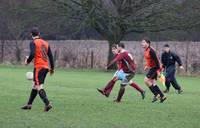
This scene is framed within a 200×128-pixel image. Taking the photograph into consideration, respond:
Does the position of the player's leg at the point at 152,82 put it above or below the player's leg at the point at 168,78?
above

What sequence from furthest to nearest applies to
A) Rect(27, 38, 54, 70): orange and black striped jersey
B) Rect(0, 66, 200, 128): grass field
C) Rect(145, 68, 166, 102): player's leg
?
Rect(145, 68, 166, 102): player's leg
Rect(27, 38, 54, 70): orange and black striped jersey
Rect(0, 66, 200, 128): grass field

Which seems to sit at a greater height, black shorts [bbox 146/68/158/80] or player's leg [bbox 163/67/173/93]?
black shorts [bbox 146/68/158/80]

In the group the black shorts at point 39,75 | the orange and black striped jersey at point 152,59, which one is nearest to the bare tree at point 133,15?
the orange and black striped jersey at point 152,59

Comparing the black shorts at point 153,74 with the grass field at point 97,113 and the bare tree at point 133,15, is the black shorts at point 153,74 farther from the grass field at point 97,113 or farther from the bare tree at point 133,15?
the bare tree at point 133,15

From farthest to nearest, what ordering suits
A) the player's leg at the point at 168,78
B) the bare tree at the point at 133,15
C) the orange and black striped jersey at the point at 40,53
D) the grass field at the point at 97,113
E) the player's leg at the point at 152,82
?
the bare tree at the point at 133,15, the player's leg at the point at 168,78, the player's leg at the point at 152,82, the orange and black striped jersey at the point at 40,53, the grass field at the point at 97,113

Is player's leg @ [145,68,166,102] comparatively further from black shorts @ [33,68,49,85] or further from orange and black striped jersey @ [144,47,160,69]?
black shorts @ [33,68,49,85]

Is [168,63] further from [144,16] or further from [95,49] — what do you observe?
[95,49]

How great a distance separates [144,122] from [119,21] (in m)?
28.0

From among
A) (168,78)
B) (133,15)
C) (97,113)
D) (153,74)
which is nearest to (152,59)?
(153,74)

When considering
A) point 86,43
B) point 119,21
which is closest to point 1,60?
point 86,43

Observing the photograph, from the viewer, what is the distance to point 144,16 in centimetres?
4059

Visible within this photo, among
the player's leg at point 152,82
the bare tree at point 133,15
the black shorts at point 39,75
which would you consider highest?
the bare tree at point 133,15

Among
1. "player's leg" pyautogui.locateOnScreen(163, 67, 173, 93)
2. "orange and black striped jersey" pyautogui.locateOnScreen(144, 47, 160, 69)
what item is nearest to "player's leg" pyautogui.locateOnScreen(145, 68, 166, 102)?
"orange and black striped jersey" pyautogui.locateOnScreen(144, 47, 160, 69)

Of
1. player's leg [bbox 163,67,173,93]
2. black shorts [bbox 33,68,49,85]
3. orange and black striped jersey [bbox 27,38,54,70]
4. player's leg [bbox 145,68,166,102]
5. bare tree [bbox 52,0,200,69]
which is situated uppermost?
bare tree [bbox 52,0,200,69]
